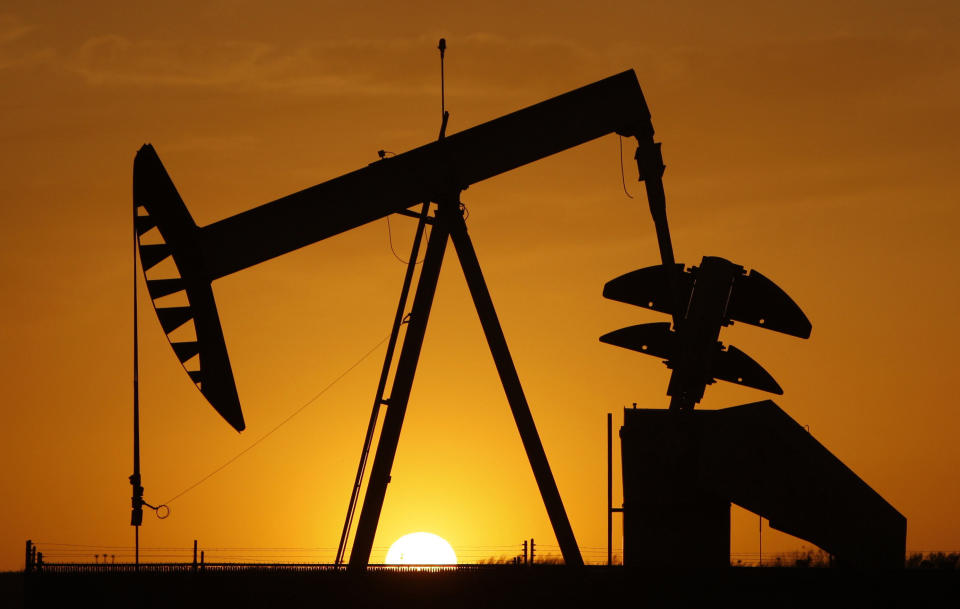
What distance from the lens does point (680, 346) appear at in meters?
23.4

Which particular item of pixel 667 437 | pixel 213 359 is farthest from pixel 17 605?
pixel 667 437

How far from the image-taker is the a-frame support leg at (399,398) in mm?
20781

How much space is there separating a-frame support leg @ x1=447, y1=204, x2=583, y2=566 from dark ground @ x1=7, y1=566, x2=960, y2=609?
2.35m

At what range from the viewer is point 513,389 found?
22.2m

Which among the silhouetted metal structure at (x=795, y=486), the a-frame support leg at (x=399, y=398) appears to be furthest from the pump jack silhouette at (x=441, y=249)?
the silhouetted metal structure at (x=795, y=486)

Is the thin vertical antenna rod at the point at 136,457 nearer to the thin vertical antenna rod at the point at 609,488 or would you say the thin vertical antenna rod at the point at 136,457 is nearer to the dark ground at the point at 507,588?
the dark ground at the point at 507,588

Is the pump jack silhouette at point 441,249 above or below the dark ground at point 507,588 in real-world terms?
above

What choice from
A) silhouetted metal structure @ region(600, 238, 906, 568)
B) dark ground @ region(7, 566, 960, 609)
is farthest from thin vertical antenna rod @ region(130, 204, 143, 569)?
silhouetted metal structure @ region(600, 238, 906, 568)

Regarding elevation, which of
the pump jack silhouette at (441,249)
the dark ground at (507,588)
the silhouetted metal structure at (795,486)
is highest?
the pump jack silhouette at (441,249)

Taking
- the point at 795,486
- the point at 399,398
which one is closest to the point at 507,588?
the point at 399,398

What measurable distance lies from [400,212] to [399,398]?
9.24ft

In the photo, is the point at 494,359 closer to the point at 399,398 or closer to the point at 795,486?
the point at 399,398

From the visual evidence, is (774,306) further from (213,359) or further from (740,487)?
(213,359)

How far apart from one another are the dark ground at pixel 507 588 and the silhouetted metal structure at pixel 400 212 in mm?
1725
